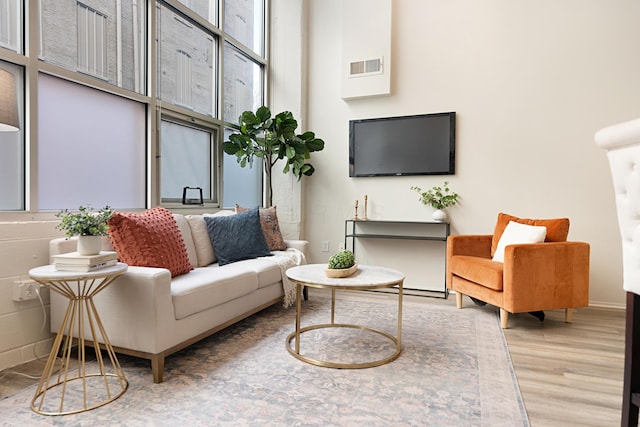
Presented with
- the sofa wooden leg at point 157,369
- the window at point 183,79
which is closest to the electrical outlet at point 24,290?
the sofa wooden leg at point 157,369

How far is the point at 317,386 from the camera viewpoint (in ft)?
6.40

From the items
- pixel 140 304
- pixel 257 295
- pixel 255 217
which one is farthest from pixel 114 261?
pixel 255 217

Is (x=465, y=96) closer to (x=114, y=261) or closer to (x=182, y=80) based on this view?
(x=182, y=80)

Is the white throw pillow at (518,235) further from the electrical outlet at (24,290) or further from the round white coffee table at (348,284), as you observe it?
the electrical outlet at (24,290)

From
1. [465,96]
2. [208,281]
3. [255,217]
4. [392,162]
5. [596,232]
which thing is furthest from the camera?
[392,162]

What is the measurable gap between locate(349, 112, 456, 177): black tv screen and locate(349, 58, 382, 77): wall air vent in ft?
1.73

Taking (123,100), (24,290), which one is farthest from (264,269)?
(123,100)

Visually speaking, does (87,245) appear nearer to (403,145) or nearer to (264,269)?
(264,269)

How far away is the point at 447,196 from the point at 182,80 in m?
2.92

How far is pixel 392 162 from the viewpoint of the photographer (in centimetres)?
437

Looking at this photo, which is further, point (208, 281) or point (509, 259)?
point (509, 259)

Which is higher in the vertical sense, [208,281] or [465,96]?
[465,96]

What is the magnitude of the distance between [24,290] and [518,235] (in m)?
3.52

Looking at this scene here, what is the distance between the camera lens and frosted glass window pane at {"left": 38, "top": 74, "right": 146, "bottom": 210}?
2.43 m
